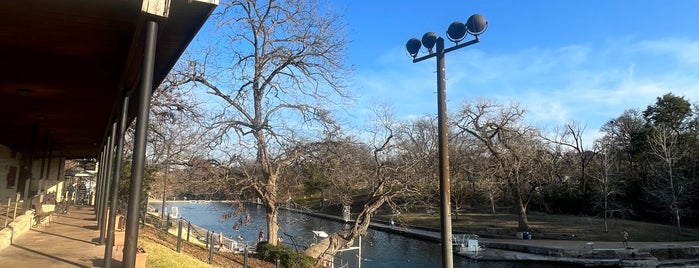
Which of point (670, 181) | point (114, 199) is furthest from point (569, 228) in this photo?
point (114, 199)

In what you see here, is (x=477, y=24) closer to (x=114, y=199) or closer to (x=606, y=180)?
(x=114, y=199)

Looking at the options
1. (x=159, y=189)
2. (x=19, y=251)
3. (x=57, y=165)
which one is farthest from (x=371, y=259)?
(x=19, y=251)

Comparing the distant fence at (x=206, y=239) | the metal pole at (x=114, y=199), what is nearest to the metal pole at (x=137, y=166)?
the metal pole at (x=114, y=199)

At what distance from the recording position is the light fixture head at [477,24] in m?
6.47

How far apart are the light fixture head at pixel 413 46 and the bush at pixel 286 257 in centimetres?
1050

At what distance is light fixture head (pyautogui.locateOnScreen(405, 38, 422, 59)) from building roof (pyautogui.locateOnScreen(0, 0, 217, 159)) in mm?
3277

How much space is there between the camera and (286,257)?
16.1m

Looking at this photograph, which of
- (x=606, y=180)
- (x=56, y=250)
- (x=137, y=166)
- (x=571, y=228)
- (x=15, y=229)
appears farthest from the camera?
(x=606, y=180)

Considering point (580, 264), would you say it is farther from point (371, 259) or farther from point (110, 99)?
point (110, 99)

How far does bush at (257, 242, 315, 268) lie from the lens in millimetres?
15922

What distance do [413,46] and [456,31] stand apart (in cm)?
87

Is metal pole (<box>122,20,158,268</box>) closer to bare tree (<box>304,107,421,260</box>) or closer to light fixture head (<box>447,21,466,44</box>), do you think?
light fixture head (<box>447,21,466,44</box>)

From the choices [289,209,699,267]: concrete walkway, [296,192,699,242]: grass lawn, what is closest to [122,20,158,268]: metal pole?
[289,209,699,267]: concrete walkway

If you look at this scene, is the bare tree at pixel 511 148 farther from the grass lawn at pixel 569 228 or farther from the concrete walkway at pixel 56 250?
the concrete walkway at pixel 56 250
